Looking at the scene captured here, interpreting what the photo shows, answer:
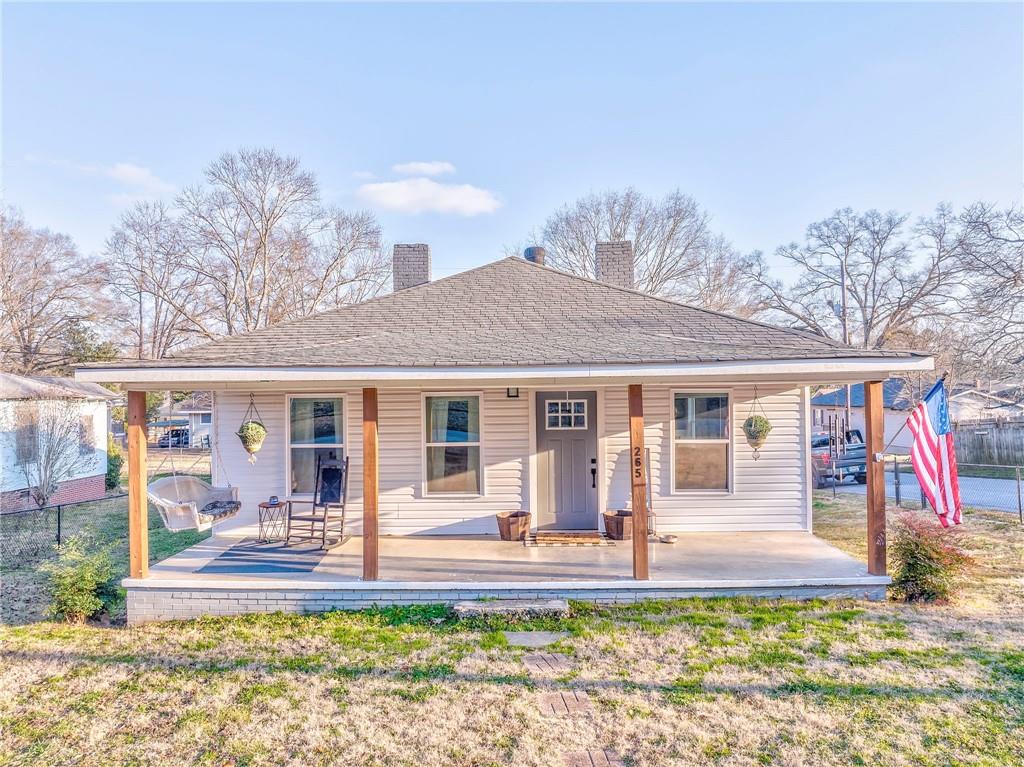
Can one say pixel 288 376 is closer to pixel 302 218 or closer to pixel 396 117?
pixel 396 117

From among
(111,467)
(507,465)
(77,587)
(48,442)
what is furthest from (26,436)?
(507,465)

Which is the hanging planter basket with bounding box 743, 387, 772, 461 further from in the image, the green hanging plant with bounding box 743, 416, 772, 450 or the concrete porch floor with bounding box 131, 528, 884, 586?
the concrete porch floor with bounding box 131, 528, 884, 586

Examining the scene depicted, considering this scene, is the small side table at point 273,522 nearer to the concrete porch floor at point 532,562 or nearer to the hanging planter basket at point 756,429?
the concrete porch floor at point 532,562

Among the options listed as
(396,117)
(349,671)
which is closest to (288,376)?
(349,671)

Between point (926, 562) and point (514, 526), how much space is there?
4.53 meters

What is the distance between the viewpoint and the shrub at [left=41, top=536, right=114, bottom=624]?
5348 mm

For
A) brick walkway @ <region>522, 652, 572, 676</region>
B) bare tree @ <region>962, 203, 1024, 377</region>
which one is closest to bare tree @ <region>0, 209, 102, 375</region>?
brick walkway @ <region>522, 652, 572, 676</region>

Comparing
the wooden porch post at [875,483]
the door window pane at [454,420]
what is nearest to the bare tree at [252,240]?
the door window pane at [454,420]

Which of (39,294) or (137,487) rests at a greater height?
(39,294)

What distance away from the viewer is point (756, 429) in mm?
6895

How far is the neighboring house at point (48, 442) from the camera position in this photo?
453 inches

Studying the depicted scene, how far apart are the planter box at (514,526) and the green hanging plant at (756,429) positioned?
3.14m

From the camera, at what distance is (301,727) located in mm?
3473

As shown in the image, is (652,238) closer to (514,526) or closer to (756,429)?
(756,429)
